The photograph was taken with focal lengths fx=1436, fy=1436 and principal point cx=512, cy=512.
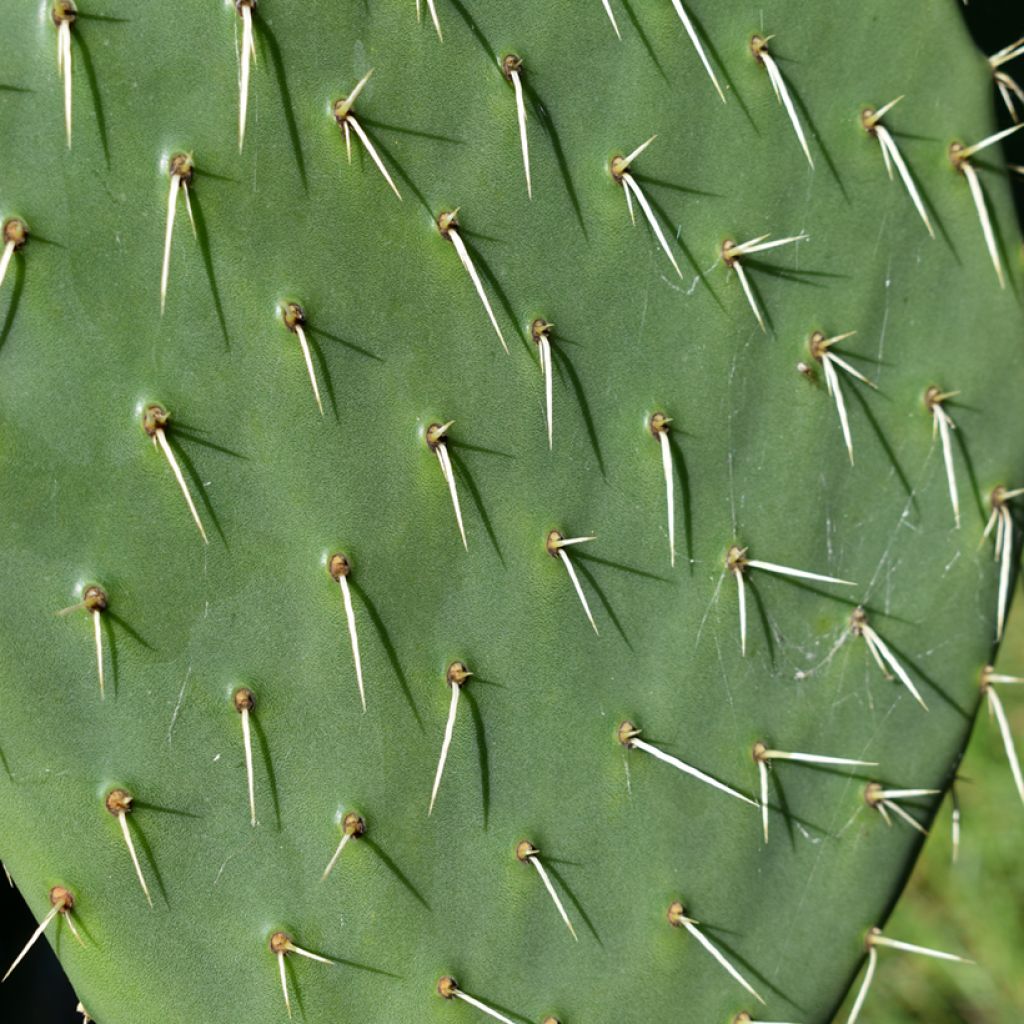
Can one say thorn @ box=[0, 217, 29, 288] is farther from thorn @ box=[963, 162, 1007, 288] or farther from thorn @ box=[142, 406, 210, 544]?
thorn @ box=[963, 162, 1007, 288]

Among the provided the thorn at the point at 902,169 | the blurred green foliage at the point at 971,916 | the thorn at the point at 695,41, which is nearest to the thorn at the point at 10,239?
the thorn at the point at 695,41

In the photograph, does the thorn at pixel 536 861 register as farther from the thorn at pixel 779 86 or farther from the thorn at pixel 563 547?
the thorn at pixel 779 86

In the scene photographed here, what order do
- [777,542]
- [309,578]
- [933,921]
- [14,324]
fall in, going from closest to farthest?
[14,324], [309,578], [777,542], [933,921]

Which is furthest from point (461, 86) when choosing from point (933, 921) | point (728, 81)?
point (933, 921)

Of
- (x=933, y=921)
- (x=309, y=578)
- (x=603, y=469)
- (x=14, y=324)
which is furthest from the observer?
(x=933, y=921)

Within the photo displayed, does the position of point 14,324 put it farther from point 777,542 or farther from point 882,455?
point 882,455

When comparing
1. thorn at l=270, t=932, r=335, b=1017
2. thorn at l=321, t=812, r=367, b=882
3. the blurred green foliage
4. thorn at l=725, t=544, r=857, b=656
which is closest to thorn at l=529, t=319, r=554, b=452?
thorn at l=725, t=544, r=857, b=656
